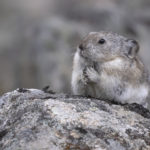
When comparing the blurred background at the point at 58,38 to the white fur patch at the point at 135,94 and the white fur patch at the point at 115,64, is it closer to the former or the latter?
the white fur patch at the point at 135,94

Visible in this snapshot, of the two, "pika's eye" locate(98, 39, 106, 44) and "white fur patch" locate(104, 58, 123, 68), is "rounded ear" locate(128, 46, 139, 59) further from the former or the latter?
"pika's eye" locate(98, 39, 106, 44)

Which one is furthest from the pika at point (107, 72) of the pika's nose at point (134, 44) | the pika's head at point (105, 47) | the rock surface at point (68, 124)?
the rock surface at point (68, 124)

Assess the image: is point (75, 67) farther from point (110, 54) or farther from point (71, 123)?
point (71, 123)

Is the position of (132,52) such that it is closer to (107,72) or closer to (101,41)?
(101,41)

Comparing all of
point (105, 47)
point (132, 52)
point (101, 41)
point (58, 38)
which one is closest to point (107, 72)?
point (105, 47)

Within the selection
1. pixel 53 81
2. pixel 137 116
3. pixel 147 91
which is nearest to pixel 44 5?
pixel 53 81

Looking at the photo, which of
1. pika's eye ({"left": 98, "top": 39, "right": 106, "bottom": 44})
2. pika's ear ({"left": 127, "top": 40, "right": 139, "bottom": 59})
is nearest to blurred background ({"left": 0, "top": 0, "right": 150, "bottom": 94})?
pika's ear ({"left": 127, "top": 40, "right": 139, "bottom": 59})
